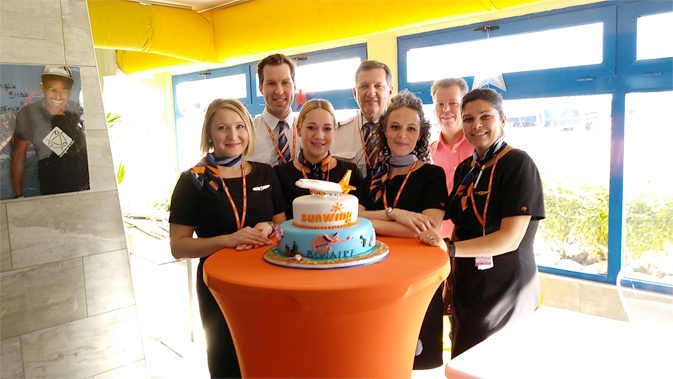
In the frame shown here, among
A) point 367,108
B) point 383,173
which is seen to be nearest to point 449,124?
point 367,108

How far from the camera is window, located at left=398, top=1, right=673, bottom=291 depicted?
396cm

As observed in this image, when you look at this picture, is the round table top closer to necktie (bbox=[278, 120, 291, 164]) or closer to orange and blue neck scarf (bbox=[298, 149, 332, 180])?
orange and blue neck scarf (bbox=[298, 149, 332, 180])

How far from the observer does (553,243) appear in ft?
15.6

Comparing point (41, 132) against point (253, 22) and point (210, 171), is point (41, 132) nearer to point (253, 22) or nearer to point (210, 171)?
point (210, 171)

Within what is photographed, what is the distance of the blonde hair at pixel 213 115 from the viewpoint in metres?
2.37

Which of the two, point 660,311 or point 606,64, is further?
point 606,64

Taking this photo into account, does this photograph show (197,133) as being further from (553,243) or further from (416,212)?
(416,212)

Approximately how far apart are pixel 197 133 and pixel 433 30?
18.8ft

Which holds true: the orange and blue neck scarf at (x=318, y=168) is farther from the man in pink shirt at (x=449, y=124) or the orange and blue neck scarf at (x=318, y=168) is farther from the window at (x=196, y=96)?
the window at (x=196, y=96)

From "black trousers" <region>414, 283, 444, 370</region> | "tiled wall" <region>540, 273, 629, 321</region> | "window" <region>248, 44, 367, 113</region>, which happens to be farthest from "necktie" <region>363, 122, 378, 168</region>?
"window" <region>248, 44, 367, 113</region>

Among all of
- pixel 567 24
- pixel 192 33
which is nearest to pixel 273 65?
pixel 567 24

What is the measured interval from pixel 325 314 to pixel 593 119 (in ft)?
12.3

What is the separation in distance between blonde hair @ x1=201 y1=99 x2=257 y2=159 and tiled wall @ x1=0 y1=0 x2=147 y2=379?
3.48 ft

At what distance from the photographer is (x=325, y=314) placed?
1.52 m
